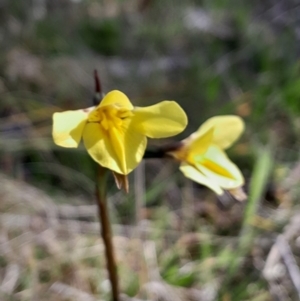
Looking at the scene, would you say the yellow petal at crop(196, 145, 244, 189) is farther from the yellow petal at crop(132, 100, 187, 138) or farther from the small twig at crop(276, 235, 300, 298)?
the small twig at crop(276, 235, 300, 298)

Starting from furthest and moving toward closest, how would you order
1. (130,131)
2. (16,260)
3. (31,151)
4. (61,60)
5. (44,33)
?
(44,33), (61,60), (31,151), (16,260), (130,131)

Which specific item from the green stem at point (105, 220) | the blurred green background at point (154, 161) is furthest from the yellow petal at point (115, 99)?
the blurred green background at point (154, 161)

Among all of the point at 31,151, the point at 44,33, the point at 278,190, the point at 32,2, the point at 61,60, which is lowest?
the point at 278,190

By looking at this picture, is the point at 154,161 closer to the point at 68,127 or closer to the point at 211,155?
the point at 211,155

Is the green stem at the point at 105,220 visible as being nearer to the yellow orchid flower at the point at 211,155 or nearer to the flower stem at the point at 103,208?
the flower stem at the point at 103,208

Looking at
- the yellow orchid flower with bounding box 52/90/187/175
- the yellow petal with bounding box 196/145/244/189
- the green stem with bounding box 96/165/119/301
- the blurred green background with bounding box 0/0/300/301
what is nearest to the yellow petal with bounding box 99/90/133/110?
the yellow orchid flower with bounding box 52/90/187/175

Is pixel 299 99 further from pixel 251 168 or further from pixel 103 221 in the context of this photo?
pixel 103 221

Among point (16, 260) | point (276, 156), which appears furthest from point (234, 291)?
point (276, 156)

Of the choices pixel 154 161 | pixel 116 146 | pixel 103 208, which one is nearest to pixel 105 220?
pixel 103 208
